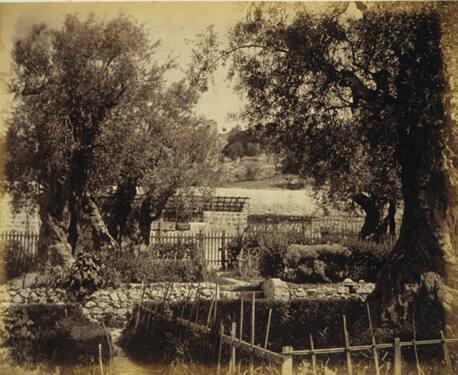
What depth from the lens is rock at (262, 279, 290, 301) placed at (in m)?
8.30

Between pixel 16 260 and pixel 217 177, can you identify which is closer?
pixel 16 260

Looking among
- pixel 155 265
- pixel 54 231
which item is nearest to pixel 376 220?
pixel 155 265

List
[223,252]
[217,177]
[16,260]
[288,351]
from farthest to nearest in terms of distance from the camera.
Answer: [223,252] → [217,177] → [16,260] → [288,351]

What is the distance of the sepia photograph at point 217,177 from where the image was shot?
6.07 m

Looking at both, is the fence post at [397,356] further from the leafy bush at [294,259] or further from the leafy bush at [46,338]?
the leafy bush at [46,338]

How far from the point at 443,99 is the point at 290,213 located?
8.73 ft

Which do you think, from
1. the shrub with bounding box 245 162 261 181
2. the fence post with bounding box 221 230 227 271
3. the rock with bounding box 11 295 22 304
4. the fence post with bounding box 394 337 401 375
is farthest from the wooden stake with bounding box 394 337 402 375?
the rock with bounding box 11 295 22 304

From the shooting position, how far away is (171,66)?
6.69m

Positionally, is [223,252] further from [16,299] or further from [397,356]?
[397,356]

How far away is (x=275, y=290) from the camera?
8.40 metres

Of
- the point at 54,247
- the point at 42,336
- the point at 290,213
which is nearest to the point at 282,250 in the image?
the point at 290,213

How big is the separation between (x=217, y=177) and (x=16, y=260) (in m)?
2.74

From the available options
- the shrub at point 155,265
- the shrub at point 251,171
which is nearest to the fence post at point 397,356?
the shrub at point 251,171

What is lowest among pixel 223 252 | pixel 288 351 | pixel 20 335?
pixel 20 335
